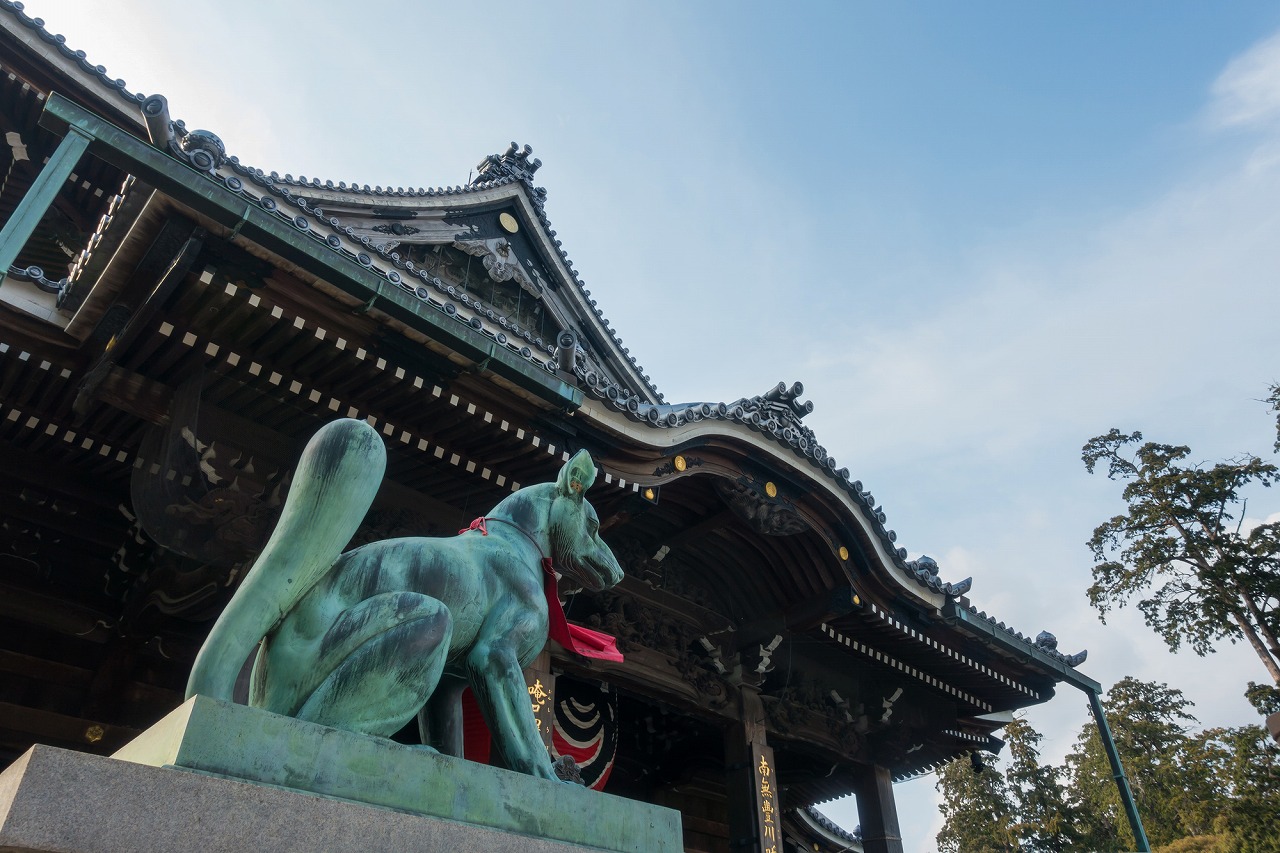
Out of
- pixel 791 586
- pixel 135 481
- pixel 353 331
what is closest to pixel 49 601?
pixel 135 481

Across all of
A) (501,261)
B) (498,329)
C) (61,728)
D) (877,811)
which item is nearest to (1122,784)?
(877,811)

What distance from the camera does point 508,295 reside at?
12031 millimetres

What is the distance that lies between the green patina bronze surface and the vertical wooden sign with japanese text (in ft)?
19.5

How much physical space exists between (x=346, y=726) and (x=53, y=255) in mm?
8059

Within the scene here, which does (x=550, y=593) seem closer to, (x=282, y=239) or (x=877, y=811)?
(x=282, y=239)

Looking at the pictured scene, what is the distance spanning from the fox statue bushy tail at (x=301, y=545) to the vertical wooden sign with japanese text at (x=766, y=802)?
21.7 feet

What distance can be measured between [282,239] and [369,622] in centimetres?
307

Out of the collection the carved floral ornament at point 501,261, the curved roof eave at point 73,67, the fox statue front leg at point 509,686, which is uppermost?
the carved floral ornament at point 501,261

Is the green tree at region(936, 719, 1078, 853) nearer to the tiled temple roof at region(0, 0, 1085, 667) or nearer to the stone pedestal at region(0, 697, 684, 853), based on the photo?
the tiled temple roof at region(0, 0, 1085, 667)

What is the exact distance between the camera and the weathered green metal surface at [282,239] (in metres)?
4.09

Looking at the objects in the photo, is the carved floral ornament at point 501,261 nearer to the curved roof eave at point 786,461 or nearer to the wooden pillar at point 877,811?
the curved roof eave at point 786,461

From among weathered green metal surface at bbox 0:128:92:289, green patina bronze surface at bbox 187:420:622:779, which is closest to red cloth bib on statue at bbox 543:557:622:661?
green patina bronze surface at bbox 187:420:622:779

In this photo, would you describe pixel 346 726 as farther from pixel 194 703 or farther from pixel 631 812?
pixel 631 812

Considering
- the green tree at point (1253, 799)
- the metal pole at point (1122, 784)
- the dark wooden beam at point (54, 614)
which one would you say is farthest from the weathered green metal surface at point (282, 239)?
the green tree at point (1253, 799)
